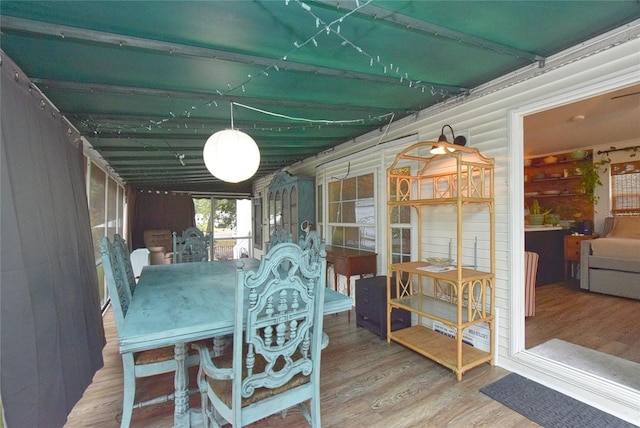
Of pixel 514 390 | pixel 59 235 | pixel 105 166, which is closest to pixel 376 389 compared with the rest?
pixel 514 390

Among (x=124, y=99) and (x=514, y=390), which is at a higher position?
(x=124, y=99)

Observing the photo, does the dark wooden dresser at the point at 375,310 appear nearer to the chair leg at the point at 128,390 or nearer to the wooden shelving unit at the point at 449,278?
the wooden shelving unit at the point at 449,278

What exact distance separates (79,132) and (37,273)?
217 centimetres

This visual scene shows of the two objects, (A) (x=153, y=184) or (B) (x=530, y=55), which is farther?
(A) (x=153, y=184)

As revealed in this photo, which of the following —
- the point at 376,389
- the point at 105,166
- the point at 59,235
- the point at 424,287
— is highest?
the point at 105,166

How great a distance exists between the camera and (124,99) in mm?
2385

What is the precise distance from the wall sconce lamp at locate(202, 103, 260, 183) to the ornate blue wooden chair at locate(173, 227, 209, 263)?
1.89 metres

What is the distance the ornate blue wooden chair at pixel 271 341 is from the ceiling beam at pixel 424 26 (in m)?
1.19

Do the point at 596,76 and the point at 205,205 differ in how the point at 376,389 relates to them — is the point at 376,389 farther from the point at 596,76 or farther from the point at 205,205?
the point at 205,205

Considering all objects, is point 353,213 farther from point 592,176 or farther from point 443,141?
point 592,176

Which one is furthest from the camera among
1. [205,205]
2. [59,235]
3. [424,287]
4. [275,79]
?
[205,205]

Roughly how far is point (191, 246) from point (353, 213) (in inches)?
91.9

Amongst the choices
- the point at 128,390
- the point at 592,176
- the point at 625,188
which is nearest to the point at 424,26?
the point at 128,390

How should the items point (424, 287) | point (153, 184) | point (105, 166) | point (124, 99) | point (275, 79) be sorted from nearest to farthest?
1. point (275, 79)
2. point (124, 99)
3. point (424, 287)
4. point (105, 166)
5. point (153, 184)
